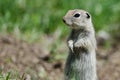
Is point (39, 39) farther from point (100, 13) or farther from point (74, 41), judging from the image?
point (74, 41)

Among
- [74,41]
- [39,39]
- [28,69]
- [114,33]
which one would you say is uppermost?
[74,41]

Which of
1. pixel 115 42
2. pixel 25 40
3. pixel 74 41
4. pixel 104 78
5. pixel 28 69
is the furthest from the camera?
pixel 115 42

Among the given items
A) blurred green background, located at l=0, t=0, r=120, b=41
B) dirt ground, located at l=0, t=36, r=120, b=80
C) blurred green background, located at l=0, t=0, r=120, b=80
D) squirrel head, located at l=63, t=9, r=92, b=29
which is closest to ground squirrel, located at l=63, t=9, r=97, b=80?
squirrel head, located at l=63, t=9, r=92, b=29

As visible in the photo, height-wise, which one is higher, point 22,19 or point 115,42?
point 22,19

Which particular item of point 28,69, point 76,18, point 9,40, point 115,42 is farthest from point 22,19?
point 76,18

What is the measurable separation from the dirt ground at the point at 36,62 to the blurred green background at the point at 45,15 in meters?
0.46

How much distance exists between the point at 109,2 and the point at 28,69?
380 centimetres

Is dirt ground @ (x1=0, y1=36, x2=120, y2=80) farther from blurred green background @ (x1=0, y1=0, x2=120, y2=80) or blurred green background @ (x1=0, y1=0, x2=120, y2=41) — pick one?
blurred green background @ (x1=0, y1=0, x2=120, y2=41)

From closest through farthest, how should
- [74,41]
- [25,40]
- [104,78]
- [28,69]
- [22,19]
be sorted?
[74,41], [28,69], [104,78], [25,40], [22,19]

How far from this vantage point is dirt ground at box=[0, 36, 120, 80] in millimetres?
7125

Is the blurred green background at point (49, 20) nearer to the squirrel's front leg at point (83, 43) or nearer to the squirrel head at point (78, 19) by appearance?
the squirrel head at point (78, 19)

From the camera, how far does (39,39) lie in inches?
347

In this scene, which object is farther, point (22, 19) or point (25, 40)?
point (22, 19)

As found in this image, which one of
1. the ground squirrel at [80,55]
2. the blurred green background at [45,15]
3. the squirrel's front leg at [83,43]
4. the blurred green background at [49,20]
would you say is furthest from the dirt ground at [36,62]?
the squirrel's front leg at [83,43]
